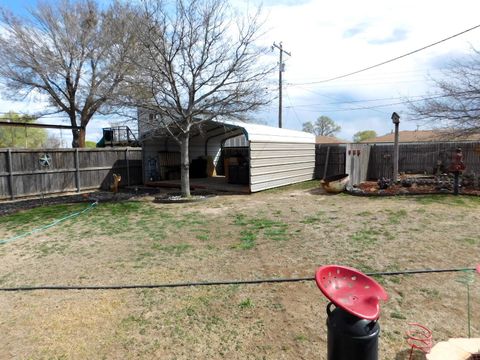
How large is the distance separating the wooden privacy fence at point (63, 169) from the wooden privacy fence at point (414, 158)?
10838 mm

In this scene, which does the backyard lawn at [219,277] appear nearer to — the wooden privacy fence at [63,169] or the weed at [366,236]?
the weed at [366,236]

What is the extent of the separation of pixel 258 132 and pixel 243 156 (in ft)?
11.9

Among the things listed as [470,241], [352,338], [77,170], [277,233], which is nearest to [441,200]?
[470,241]

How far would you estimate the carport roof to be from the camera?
11.2 m

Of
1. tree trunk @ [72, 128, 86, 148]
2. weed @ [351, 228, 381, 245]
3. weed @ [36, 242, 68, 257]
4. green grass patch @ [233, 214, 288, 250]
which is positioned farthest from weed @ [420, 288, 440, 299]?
tree trunk @ [72, 128, 86, 148]

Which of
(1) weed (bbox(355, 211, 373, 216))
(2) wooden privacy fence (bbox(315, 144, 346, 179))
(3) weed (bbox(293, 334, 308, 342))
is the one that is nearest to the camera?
(3) weed (bbox(293, 334, 308, 342))

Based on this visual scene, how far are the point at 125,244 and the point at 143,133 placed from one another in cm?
871

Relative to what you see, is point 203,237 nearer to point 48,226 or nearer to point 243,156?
point 48,226

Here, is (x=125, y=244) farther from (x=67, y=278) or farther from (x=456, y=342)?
(x=456, y=342)

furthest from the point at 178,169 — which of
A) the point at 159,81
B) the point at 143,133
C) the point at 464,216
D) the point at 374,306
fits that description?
the point at 374,306

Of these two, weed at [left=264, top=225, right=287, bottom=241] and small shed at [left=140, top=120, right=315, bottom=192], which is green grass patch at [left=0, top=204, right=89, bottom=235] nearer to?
small shed at [left=140, top=120, right=315, bottom=192]

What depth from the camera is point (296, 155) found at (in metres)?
14.5

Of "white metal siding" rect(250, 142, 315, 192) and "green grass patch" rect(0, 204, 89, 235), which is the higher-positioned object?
"white metal siding" rect(250, 142, 315, 192)

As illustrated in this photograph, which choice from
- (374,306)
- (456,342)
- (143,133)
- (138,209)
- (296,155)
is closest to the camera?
(374,306)
